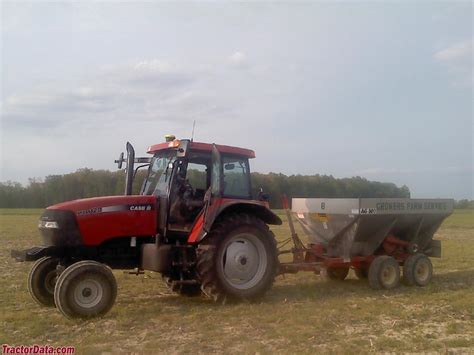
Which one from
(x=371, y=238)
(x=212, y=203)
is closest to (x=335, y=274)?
(x=371, y=238)

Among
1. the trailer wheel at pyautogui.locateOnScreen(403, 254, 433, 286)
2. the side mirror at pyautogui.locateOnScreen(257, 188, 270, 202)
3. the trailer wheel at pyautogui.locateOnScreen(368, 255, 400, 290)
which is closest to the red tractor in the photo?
the side mirror at pyautogui.locateOnScreen(257, 188, 270, 202)

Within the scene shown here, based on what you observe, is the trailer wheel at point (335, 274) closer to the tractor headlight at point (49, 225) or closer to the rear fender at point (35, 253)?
the rear fender at point (35, 253)

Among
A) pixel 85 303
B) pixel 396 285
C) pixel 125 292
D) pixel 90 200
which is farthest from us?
pixel 396 285

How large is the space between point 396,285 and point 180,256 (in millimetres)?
4427

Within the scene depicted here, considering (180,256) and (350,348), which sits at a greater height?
→ (180,256)

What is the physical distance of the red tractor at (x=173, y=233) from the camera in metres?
7.31

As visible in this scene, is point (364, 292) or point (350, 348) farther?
point (364, 292)

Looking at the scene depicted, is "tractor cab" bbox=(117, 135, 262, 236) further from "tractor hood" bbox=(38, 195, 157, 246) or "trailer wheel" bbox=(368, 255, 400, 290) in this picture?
"trailer wheel" bbox=(368, 255, 400, 290)

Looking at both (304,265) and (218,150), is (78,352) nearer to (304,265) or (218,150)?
(218,150)

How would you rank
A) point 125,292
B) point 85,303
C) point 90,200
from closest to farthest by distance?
point 85,303 → point 90,200 → point 125,292

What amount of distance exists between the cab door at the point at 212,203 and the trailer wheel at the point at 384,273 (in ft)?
11.3

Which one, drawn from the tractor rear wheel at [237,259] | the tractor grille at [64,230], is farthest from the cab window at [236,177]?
the tractor grille at [64,230]

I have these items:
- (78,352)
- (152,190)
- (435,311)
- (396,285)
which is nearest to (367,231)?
(396,285)

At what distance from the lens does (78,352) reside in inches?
216
